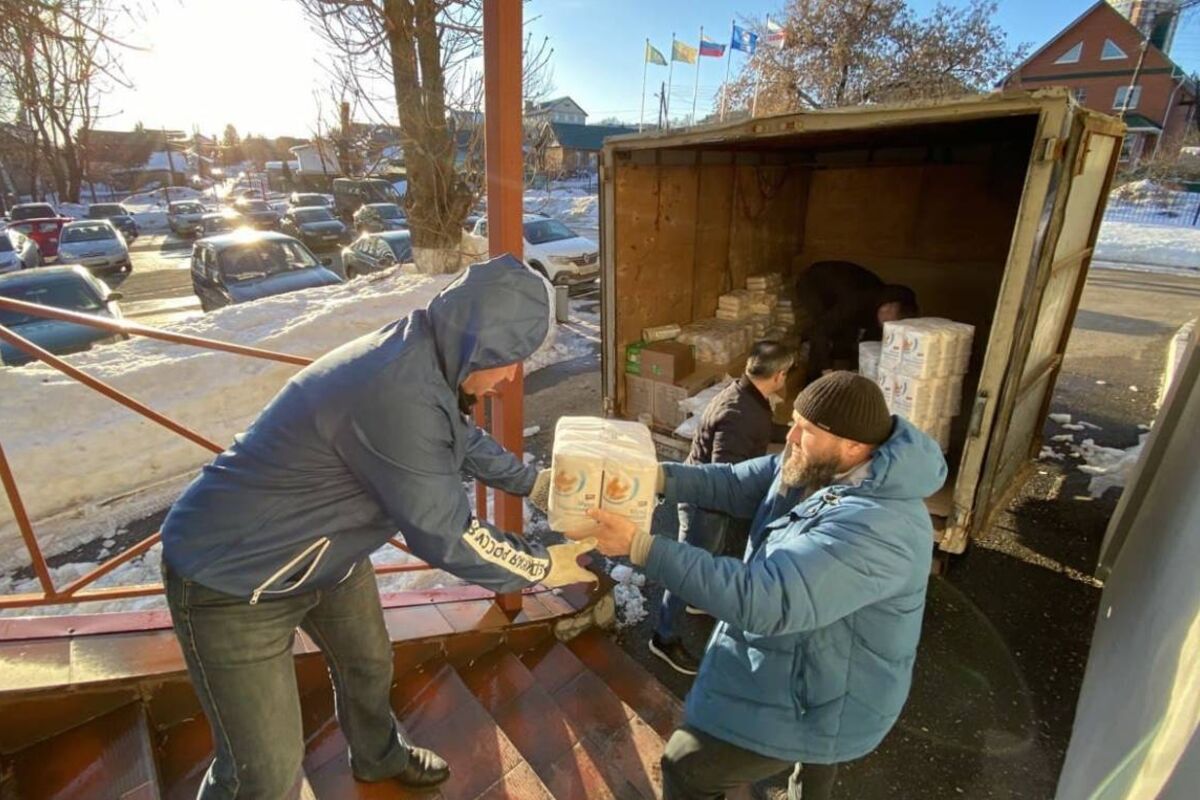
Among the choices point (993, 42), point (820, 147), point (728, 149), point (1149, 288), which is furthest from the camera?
point (993, 42)

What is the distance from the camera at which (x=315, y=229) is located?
19.3m

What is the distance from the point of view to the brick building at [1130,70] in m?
30.7

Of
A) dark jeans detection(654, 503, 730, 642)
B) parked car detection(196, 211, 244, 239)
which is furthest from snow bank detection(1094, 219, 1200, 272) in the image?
parked car detection(196, 211, 244, 239)

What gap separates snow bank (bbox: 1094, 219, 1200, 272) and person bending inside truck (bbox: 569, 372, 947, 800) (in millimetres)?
20903

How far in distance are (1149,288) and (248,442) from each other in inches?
731

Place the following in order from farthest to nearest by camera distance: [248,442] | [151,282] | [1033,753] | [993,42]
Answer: [151,282], [993,42], [1033,753], [248,442]

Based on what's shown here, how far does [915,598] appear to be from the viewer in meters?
1.75

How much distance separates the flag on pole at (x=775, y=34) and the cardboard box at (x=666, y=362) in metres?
12.7

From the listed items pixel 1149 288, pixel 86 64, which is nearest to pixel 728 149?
pixel 86 64

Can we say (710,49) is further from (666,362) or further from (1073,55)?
(1073,55)

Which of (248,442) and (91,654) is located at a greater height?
(248,442)

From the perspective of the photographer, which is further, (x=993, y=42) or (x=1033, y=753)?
(x=993, y=42)

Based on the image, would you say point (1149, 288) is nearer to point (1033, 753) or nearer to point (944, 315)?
point (944, 315)

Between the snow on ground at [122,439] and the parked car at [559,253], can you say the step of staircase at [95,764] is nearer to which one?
the snow on ground at [122,439]
